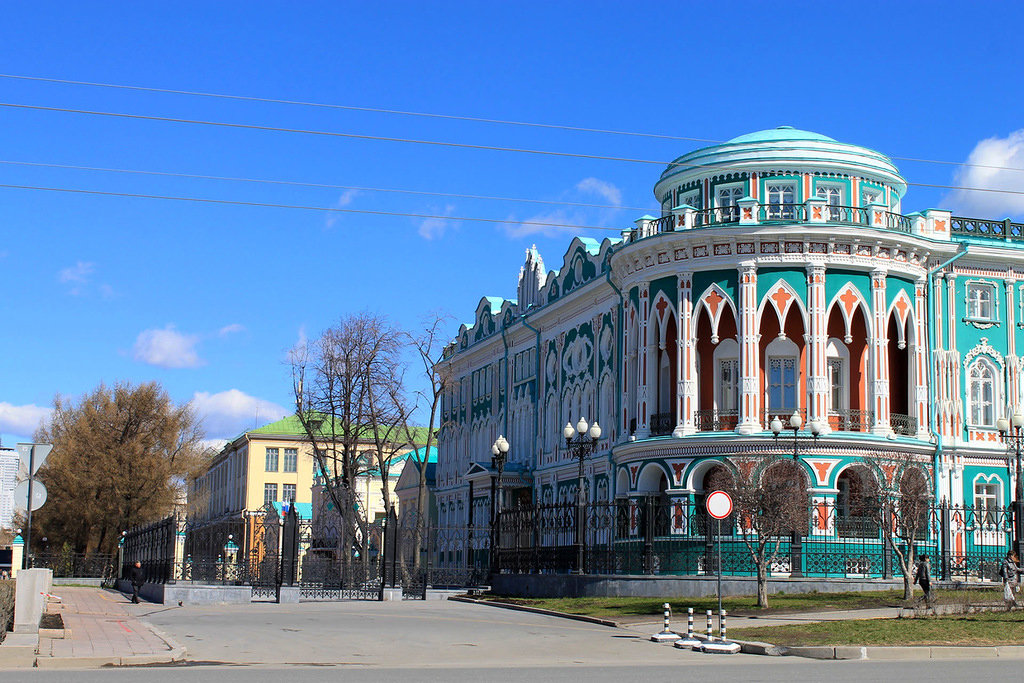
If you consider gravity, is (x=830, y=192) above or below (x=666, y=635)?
above

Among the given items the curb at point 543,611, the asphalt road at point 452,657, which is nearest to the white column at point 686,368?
the curb at point 543,611

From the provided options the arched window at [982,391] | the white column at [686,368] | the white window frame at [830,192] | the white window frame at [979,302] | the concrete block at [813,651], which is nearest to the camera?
the concrete block at [813,651]

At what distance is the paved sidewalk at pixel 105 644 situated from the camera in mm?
17352

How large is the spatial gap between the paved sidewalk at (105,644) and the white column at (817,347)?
1910cm

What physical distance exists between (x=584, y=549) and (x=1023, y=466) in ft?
50.3

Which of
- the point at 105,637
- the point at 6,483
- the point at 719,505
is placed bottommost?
the point at 105,637

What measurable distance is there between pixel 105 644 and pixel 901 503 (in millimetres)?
18068

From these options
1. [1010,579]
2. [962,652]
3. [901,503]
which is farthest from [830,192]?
[962,652]

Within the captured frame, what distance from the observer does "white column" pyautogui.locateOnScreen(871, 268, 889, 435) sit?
37406 millimetres

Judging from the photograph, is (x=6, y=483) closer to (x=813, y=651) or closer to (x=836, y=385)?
(x=836, y=385)

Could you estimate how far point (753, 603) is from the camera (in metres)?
27.6

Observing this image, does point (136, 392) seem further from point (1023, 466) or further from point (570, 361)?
point (1023, 466)

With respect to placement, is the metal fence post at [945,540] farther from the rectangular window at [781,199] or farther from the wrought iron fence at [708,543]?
the rectangular window at [781,199]

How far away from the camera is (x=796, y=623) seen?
23.2 m
